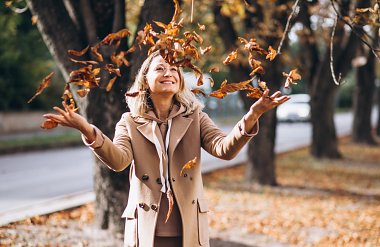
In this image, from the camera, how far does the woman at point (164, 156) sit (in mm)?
2975

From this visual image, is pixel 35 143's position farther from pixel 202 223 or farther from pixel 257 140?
pixel 202 223

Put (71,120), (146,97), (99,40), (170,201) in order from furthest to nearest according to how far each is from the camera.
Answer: (99,40) < (146,97) < (170,201) < (71,120)

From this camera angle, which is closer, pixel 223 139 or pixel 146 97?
pixel 223 139

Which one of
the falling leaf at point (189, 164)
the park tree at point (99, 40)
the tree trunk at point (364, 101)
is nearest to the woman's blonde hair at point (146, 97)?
the falling leaf at point (189, 164)

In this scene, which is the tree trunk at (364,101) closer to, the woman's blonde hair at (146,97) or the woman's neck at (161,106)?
the woman's blonde hair at (146,97)

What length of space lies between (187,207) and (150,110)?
24.3 inches

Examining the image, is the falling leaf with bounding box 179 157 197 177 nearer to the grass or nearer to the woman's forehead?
the woman's forehead

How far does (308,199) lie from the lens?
30.9 ft

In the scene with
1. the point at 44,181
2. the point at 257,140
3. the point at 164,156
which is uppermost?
the point at 257,140

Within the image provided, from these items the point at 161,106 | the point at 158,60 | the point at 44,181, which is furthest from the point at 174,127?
the point at 44,181

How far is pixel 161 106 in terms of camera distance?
124 inches

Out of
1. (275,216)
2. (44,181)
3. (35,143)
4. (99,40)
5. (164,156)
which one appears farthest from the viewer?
(35,143)

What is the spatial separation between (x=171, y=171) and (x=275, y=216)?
5.16 metres

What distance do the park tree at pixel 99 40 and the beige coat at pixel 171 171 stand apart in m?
2.71
